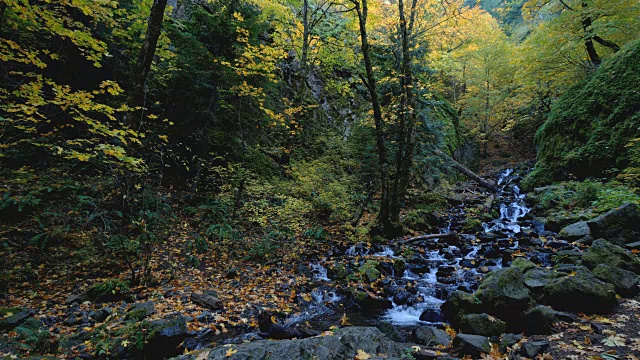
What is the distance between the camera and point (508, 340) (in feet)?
13.5

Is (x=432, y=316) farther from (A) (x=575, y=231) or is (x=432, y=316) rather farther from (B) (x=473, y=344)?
(A) (x=575, y=231)

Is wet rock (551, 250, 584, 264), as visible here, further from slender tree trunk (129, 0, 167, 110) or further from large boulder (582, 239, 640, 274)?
slender tree trunk (129, 0, 167, 110)

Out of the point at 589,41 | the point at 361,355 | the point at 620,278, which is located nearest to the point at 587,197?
the point at 620,278

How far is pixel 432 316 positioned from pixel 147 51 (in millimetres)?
8508

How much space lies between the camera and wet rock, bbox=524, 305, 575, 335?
14.0 feet

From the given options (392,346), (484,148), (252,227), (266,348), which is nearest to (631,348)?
(392,346)

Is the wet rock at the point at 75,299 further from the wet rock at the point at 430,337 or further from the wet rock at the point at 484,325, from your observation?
the wet rock at the point at 484,325

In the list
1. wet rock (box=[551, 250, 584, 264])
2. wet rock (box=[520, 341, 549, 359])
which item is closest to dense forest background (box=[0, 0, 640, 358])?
wet rock (box=[551, 250, 584, 264])

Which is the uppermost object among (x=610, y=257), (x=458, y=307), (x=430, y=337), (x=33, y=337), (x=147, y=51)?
(x=147, y=51)

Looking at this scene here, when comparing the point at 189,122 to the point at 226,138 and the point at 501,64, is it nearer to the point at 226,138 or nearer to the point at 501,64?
the point at 226,138

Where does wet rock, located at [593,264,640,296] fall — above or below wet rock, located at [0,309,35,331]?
above

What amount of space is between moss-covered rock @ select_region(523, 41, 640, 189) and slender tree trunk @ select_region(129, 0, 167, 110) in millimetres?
15141

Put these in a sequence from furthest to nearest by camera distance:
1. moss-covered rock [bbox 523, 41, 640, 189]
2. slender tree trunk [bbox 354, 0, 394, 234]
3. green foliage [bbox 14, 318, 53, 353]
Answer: moss-covered rock [bbox 523, 41, 640, 189]
slender tree trunk [bbox 354, 0, 394, 234]
green foliage [bbox 14, 318, 53, 353]

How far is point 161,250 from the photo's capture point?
8008 mm
